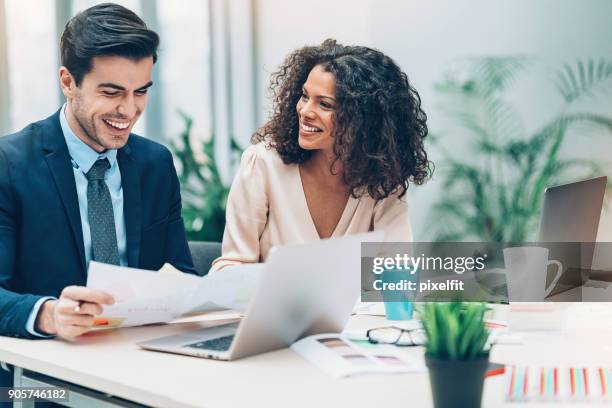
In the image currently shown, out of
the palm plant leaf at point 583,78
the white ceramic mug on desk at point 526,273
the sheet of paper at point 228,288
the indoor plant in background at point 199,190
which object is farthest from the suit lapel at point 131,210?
the palm plant leaf at point 583,78

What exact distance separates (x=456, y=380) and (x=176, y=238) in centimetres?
119

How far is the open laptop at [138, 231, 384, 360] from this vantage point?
1.26m

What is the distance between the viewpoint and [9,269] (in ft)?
5.41

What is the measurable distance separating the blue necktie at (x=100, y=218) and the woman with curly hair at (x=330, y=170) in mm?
469

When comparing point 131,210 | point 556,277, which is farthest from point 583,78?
point 131,210

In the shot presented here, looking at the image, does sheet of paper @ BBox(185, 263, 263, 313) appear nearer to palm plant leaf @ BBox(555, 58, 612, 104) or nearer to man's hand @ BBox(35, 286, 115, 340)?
man's hand @ BBox(35, 286, 115, 340)

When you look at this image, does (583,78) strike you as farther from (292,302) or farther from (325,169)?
(292,302)

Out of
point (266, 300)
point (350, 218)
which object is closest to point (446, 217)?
point (350, 218)

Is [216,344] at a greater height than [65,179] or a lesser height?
lesser

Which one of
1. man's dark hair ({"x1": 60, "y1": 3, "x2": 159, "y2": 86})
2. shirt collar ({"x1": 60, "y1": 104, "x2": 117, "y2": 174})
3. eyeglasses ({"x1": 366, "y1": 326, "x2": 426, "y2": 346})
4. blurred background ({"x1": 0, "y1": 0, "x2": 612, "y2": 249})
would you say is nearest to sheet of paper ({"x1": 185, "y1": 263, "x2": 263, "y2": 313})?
eyeglasses ({"x1": 366, "y1": 326, "x2": 426, "y2": 346})

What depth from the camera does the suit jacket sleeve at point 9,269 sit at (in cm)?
146

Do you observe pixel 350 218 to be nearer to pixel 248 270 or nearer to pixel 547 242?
pixel 547 242

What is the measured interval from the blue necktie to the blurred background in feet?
5.82

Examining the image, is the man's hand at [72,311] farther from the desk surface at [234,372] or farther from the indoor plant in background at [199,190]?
the indoor plant in background at [199,190]
